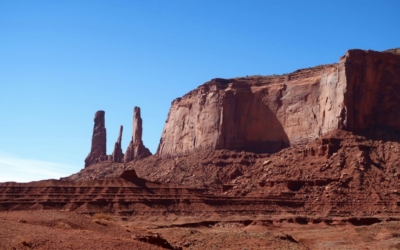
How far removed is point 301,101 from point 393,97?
1522 cm

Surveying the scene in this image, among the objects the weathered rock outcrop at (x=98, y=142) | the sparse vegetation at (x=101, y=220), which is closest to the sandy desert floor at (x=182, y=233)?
the sparse vegetation at (x=101, y=220)

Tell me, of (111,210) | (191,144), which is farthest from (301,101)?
(111,210)

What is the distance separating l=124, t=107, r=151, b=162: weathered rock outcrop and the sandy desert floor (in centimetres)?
5584

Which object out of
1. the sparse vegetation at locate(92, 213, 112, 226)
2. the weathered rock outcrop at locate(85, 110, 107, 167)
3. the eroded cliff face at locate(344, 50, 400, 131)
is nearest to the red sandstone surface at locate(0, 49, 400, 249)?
the eroded cliff face at locate(344, 50, 400, 131)

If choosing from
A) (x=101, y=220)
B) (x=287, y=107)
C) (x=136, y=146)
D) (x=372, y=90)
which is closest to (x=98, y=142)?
(x=136, y=146)

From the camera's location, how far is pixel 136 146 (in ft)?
419

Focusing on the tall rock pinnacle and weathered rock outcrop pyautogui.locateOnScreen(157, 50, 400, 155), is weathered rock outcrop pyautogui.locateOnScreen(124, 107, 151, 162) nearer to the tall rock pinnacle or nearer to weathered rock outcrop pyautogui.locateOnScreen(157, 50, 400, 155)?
the tall rock pinnacle

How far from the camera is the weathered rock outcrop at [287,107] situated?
305 ft

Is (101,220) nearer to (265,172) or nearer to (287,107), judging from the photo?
(265,172)

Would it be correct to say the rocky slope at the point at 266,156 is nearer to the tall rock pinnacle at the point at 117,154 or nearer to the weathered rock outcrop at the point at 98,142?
the tall rock pinnacle at the point at 117,154

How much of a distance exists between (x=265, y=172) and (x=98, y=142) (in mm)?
57259

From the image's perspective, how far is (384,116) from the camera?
93.8 metres

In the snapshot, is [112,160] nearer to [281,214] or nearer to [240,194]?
[240,194]

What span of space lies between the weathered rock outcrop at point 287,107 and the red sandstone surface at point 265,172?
0.60 ft
